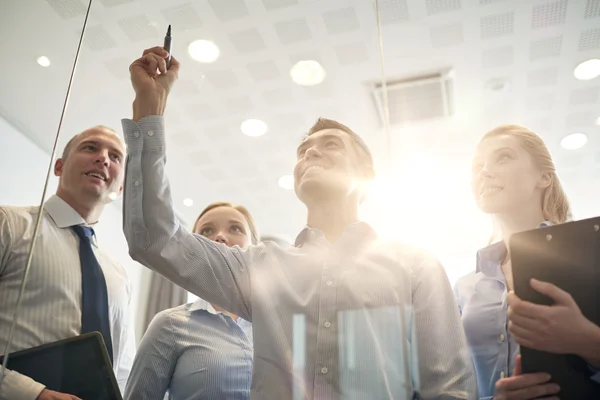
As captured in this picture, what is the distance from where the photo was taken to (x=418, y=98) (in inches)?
113

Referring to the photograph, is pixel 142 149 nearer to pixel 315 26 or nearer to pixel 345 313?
pixel 345 313

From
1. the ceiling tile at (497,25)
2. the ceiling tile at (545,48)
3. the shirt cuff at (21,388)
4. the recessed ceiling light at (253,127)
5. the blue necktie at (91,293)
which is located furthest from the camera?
the recessed ceiling light at (253,127)

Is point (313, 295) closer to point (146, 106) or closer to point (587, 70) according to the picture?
point (146, 106)

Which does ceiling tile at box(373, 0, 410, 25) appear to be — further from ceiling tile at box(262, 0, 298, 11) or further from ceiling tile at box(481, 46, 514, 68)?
ceiling tile at box(481, 46, 514, 68)

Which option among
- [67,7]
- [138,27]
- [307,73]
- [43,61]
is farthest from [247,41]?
[43,61]

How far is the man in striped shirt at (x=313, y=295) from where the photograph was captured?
0.79m

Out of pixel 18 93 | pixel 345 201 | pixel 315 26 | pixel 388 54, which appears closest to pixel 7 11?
pixel 18 93

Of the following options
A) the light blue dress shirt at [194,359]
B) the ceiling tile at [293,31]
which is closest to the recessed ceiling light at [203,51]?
the ceiling tile at [293,31]

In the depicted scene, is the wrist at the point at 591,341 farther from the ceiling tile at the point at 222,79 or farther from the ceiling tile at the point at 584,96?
the ceiling tile at the point at 222,79

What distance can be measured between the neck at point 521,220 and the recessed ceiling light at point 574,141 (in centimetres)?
191

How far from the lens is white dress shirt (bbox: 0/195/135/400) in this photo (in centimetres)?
93

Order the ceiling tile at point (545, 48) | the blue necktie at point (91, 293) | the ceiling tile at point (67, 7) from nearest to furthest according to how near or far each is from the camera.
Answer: the blue necktie at point (91, 293) < the ceiling tile at point (67, 7) < the ceiling tile at point (545, 48)

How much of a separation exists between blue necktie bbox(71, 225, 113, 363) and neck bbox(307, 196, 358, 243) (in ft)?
1.63

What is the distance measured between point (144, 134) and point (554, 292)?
0.66 meters
